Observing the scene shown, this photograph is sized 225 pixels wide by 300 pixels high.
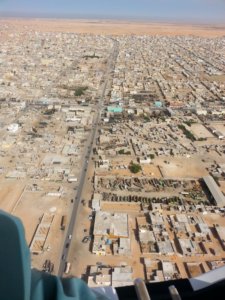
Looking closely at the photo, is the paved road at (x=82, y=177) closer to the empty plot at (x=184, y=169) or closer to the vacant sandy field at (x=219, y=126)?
the empty plot at (x=184, y=169)

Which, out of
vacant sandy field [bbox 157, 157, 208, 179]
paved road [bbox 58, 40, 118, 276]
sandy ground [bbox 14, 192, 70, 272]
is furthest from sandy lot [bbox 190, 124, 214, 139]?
sandy ground [bbox 14, 192, 70, 272]

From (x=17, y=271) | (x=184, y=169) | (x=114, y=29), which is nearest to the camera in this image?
(x=17, y=271)

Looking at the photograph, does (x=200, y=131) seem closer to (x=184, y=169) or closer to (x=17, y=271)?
(x=184, y=169)

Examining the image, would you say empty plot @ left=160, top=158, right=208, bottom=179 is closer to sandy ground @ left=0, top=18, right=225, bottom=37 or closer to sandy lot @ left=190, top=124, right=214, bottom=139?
sandy lot @ left=190, top=124, right=214, bottom=139

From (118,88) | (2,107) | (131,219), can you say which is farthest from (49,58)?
(131,219)

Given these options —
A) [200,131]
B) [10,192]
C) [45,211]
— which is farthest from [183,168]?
[10,192]

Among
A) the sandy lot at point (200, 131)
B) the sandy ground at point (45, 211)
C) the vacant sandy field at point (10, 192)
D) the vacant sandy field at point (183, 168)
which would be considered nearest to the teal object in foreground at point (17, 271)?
the sandy ground at point (45, 211)

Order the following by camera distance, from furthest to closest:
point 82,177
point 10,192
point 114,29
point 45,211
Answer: point 114,29
point 82,177
point 10,192
point 45,211

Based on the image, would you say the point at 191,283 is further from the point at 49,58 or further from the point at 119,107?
the point at 49,58
